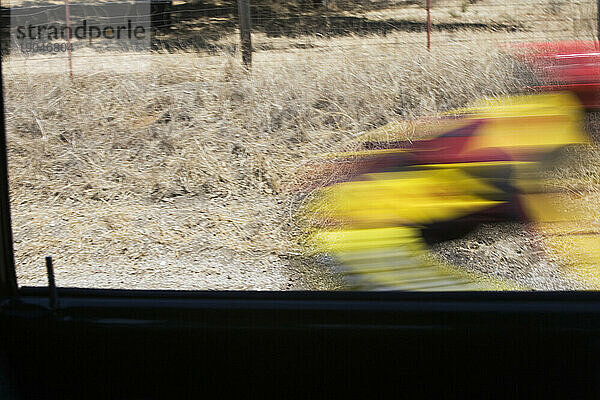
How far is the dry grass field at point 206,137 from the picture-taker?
5359 millimetres

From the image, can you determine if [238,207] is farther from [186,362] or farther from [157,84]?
[186,362]

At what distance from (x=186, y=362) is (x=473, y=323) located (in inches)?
22.0

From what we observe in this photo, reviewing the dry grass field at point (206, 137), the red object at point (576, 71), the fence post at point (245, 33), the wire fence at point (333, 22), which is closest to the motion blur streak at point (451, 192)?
the red object at point (576, 71)

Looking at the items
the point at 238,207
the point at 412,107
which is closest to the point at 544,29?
the point at 412,107

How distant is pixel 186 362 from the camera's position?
1546 mm

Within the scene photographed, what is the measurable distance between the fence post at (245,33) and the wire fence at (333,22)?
28mm

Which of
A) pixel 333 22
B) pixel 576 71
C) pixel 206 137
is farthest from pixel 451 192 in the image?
pixel 333 22

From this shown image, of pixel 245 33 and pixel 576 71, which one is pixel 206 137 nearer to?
pixel 245 33

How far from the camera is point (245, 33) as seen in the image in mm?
9562

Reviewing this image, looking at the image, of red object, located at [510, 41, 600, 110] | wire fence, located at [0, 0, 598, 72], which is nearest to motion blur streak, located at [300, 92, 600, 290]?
red object, located at [510, 41, 600, 110]

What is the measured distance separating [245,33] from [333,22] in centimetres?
189

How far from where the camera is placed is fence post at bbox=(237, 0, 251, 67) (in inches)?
372

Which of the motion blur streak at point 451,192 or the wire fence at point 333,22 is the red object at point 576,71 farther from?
the wire fence at point 333,22

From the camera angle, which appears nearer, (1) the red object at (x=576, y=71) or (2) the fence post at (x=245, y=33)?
(1) the red object at (x=576, y=71)
